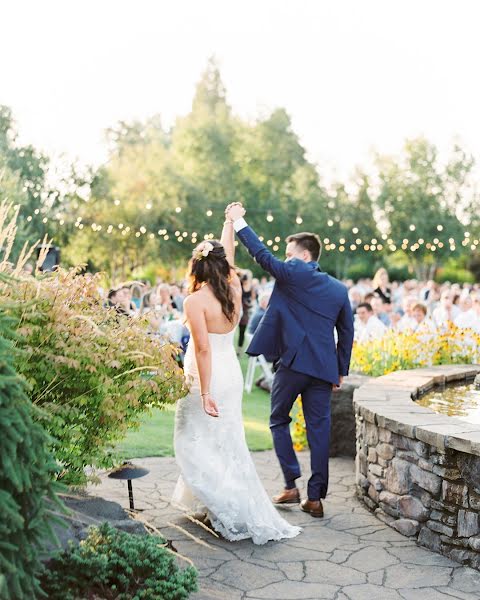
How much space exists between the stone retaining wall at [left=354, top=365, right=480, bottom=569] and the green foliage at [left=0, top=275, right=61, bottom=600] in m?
2.57

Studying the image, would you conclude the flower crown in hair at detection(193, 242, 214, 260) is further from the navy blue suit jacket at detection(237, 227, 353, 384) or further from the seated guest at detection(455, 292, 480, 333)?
the seated guest at detection(455, 292, 480, 333)

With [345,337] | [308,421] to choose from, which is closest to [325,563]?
[308,421]

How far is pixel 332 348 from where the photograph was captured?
18.5 feet

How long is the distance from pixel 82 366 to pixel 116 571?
100 cm

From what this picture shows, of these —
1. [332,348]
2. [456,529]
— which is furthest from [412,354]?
[456,529]

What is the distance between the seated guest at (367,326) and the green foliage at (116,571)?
6083mm

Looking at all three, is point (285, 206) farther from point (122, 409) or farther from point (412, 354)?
point (122, 409)

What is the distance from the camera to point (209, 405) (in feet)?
16.5

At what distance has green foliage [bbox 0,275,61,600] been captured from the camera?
2.76 m

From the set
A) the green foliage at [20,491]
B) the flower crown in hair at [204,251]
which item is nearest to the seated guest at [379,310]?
the flower crown in hair at [204,251]

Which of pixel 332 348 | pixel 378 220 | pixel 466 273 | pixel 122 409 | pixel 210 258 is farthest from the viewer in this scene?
pixel 466 273

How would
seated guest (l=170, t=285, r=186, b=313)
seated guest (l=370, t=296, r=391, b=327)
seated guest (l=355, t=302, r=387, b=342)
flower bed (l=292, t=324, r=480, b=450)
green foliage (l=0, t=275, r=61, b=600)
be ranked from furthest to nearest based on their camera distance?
seated guest (l=170, t=285, r=186, b=313), seated guest (l=370, t=296, r=391, b=327), seated guest (l=355, t=302, r=387, b=342), flower bed (l=292, t=324, r=480, b=450), green foliage (l=0, t=275, r=61, b=600)

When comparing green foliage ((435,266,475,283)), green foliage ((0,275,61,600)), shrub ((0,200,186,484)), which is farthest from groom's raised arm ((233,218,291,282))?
green foliage ((435,266,475,283))

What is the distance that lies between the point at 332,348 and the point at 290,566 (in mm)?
1643
